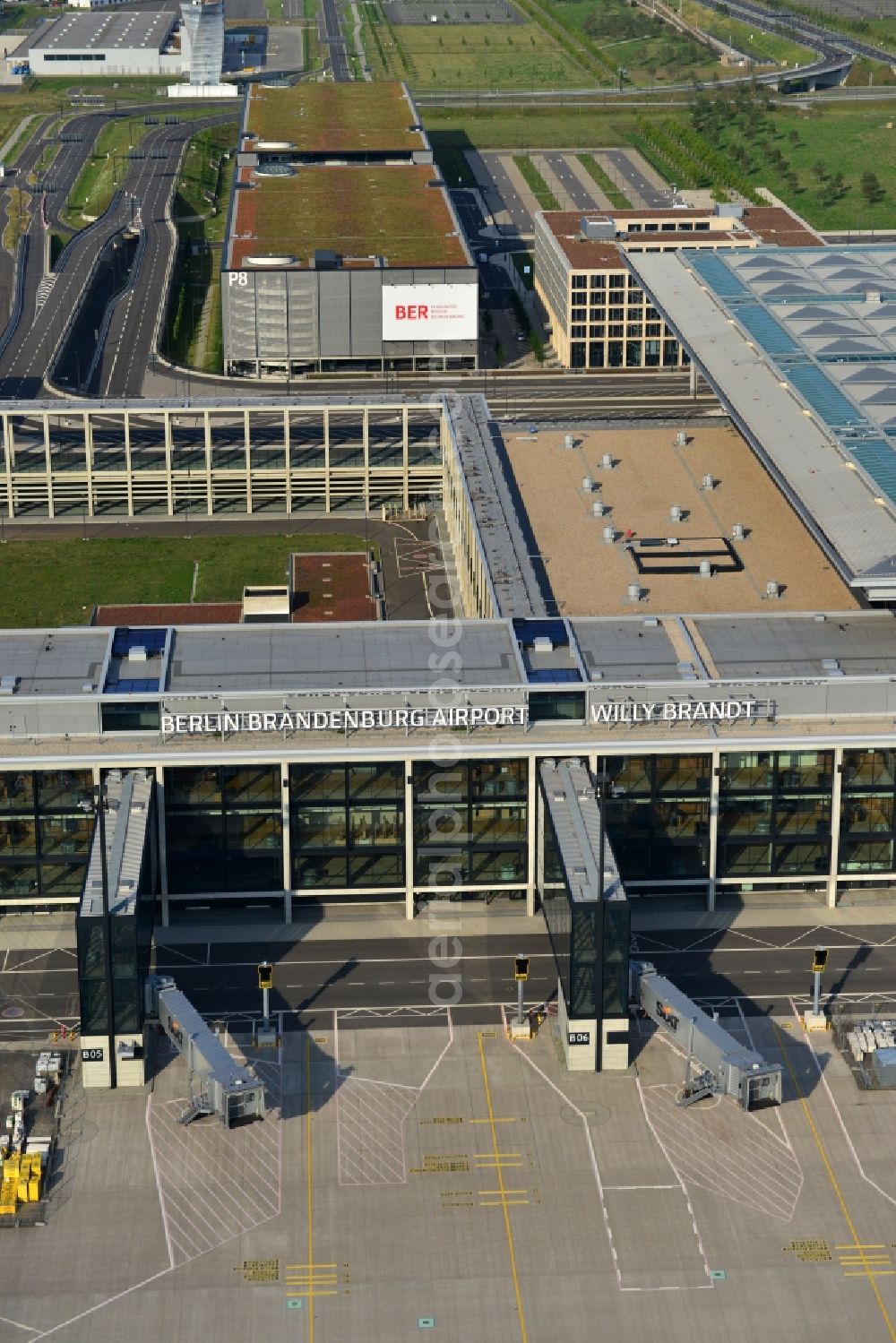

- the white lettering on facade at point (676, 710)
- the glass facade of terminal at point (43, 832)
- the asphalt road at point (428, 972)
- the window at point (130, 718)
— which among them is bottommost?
the asphalt road at point (428, 972)

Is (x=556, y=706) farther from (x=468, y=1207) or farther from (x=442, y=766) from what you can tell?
(x=468, y=1207)

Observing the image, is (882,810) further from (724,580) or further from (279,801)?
(279,801)

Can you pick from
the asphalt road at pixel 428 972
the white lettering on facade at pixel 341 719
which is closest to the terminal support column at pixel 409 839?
the asphalt road at pixel 428 972

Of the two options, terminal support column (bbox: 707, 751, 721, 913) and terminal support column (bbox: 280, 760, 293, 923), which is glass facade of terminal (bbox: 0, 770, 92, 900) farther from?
terminal support column (bbox: 707, 751, 721, 913)

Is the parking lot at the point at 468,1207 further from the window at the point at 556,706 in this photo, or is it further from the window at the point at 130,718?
the window at the point at 130,718

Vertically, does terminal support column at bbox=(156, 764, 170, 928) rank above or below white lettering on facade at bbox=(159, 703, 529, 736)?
below

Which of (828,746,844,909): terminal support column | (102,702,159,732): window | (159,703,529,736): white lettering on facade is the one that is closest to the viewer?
(159,703,529,736): white lettering on facade

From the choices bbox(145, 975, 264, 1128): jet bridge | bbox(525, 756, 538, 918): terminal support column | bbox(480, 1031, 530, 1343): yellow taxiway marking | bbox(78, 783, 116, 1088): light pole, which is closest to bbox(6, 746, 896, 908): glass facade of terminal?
bbox(525, 756, 538, 918): terminal support column
